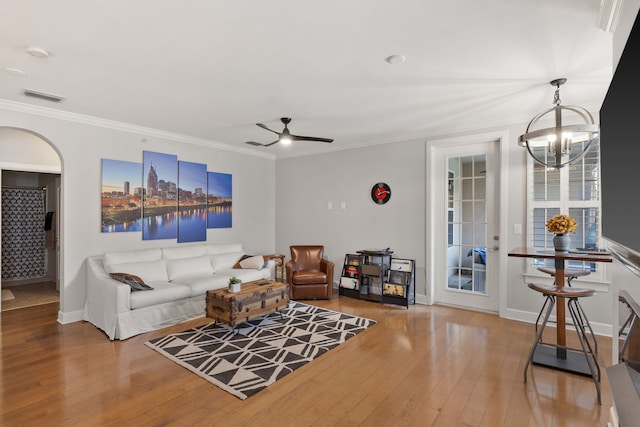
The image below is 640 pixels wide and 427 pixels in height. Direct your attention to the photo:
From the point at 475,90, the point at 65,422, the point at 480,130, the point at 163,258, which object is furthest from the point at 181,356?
the point at 480,130

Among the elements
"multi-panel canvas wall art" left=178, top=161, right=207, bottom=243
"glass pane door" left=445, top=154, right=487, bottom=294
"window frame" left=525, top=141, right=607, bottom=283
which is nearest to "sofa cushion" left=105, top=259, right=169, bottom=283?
"multi-panel canvas wall art" left=178, top=161, right=207, bottom=243

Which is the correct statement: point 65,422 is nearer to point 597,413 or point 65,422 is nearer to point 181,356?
point 181,356

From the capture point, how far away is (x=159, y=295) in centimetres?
390

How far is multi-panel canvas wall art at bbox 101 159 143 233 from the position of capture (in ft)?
14.6

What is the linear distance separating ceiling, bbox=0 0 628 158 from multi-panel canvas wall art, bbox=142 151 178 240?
787 millimetres

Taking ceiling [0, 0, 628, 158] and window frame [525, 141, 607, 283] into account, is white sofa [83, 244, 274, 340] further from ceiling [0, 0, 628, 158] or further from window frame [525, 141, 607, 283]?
window frame [525, 141, 607, 283]

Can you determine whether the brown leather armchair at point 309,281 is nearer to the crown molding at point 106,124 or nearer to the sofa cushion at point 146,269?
the sofa cushion at point 146,269

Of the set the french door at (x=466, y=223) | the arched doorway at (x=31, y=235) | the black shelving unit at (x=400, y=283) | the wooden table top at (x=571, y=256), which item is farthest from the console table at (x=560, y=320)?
the arched doorway at (x=31, y=235)

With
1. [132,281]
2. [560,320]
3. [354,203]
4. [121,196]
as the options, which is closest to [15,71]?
[121,196]

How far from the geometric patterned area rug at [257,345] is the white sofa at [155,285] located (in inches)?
15.2

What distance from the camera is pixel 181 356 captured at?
312cm

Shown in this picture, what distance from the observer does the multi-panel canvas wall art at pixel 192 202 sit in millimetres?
5289

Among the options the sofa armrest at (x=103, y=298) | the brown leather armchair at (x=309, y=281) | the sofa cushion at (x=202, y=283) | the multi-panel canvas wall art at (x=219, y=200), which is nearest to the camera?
the sofa armrest at (x=103, y=298)

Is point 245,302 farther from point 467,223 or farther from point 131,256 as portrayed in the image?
point 467,223
